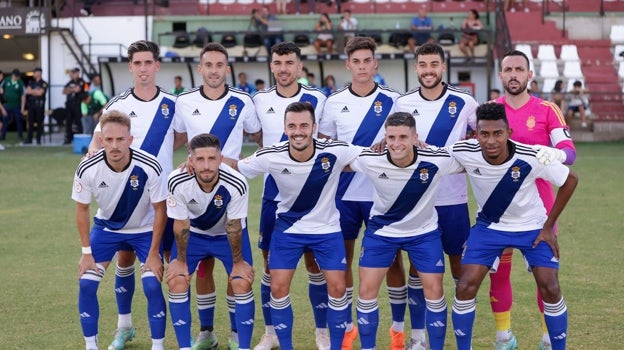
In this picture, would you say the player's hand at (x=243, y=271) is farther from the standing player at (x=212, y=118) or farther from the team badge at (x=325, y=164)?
the team badge at (x=325, y=164)

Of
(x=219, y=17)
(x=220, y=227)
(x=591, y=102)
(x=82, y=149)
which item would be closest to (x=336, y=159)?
(x=220, y=227)

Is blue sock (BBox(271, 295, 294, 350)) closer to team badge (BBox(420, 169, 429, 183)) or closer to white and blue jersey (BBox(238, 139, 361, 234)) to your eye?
white and blue jersey (BBox(238, 139, 361, 234))

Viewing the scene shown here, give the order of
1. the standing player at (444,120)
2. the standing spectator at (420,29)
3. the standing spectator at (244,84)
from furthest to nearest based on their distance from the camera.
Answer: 1. the standing spectator at (420,29)
2. the standing spectator at (244,84)
3. the standing player at (444,120)

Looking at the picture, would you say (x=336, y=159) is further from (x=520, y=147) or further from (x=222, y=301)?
(x=222, y=301)

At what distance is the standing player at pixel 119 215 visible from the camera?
7.66 m

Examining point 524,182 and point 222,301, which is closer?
point 524,182

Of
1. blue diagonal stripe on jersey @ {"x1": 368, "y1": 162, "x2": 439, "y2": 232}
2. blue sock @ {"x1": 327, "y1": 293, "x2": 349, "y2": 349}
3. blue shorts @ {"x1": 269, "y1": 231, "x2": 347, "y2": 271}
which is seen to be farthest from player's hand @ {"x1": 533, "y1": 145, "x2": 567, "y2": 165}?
blue sock @ {"x1": 327, "y1": 293, "x2": 349, "y2": 349}

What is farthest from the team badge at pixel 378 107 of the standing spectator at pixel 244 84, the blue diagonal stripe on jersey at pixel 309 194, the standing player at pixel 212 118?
the standing spectator at pixel 244 84

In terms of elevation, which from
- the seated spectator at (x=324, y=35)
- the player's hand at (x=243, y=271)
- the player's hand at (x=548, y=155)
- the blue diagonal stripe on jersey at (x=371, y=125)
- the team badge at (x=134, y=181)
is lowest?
the player's hand at (x=243, y=271)

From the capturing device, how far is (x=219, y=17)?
1255 inches

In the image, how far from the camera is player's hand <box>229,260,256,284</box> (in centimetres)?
761

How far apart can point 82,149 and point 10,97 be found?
482 cm

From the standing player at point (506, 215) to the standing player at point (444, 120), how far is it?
46 cm

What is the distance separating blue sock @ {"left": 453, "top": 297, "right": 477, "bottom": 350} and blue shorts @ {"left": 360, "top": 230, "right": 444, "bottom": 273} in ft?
1.05
